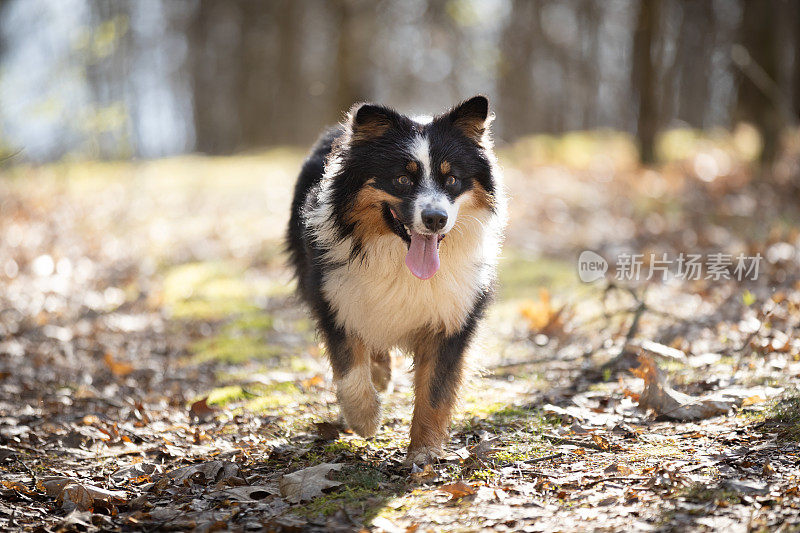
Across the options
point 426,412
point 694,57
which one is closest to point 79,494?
point 426,412

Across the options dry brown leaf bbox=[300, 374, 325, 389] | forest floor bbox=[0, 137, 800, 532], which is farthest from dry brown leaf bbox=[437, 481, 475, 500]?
dry brown leaf bbox=[300, 374, 325, 389]

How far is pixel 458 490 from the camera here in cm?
350

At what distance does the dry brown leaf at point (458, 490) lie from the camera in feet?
11.5

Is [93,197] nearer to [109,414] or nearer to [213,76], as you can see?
[109,414]

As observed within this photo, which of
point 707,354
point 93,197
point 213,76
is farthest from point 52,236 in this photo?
point 213,76

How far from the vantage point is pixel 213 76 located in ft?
113

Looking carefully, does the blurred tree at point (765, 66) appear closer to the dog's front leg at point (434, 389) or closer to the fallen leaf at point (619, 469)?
the dog's front leg at point (434, 389)

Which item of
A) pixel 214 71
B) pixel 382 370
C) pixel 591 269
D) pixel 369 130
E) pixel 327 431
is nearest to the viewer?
pixel 369 130

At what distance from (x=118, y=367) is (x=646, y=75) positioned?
13263 millimetres

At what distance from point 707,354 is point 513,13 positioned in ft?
75.1

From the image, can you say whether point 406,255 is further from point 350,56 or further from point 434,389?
point 350,56

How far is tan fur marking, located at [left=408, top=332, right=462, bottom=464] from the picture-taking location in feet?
Result: 13.3

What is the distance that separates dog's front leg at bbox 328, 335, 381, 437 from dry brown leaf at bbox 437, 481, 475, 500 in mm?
874

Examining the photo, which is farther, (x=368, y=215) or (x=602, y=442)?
(x=368, y=215)
